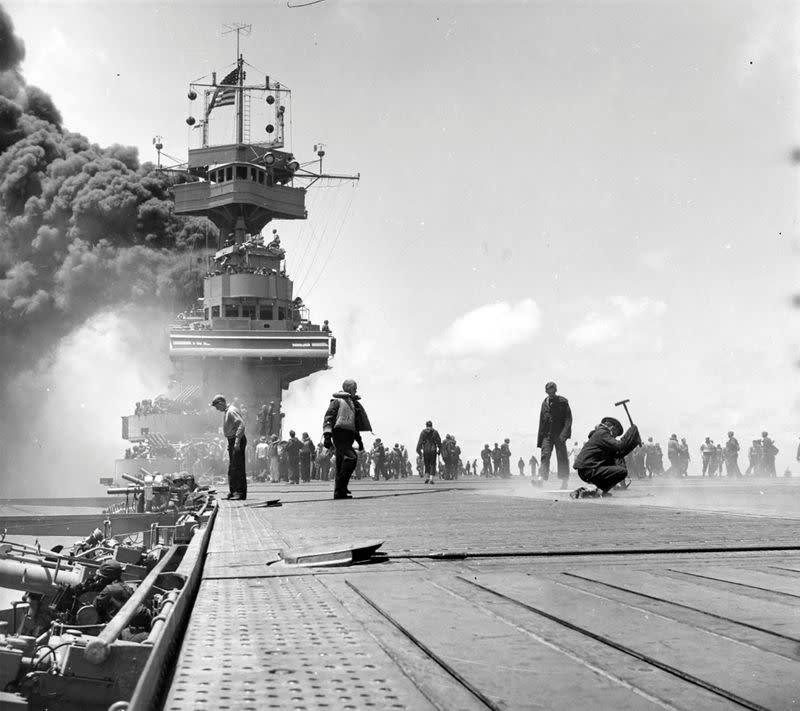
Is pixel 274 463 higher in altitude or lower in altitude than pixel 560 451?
lower

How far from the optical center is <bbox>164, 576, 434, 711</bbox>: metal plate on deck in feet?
5.85

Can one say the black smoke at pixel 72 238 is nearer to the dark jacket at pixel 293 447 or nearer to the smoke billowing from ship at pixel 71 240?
the smoke billowing from ship at pixel 71 240

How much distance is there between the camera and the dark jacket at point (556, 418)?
44.2 feet

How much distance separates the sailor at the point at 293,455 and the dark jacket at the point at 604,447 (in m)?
14.7

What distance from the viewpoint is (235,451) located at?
12.5m

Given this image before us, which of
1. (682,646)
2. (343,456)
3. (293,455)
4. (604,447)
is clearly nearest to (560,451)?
(604,447)

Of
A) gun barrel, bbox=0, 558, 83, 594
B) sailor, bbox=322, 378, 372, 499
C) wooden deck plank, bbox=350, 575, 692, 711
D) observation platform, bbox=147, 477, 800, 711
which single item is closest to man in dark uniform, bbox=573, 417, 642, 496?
sailor, bbox=322, 378, 372, 499

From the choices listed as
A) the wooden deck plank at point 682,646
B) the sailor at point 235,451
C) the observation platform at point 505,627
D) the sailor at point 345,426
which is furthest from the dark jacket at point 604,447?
the wooden deck plank at point 682,646

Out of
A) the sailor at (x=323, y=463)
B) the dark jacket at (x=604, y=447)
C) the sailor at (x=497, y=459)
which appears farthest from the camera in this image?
the sailor at (x=497, y=459)

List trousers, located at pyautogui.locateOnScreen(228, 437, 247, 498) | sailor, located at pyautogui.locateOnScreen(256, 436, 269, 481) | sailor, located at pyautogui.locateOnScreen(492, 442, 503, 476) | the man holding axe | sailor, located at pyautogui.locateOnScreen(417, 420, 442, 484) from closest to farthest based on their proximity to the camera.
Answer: the man holding axe, trousers, located at pyautogui.locateOnScreen(228, 437, 247, 498), sailor, located at pyautogui.locateOnScreen(417, 420, 442, 484), sailor, located at pyautogui.locateOnScreen(256, 436, 269, 481), sailor, located at pyautogui.locateOnScreen(492, 442, 503, 476)

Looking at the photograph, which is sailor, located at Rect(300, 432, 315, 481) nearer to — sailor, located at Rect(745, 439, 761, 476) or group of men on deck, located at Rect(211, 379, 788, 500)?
group of men on deck, located at Rect(211, 379, 788, 500)

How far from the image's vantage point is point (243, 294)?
48.8 meters

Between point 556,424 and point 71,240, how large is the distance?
5707cm

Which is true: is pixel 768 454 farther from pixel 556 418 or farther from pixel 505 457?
pixel 556 418
